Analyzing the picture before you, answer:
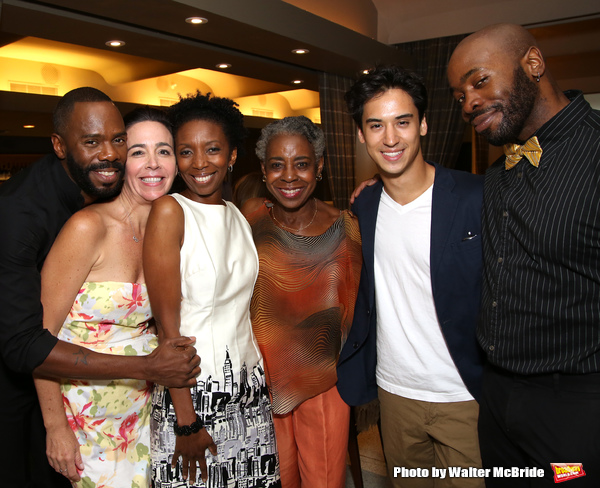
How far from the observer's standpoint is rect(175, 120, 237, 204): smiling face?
1869 mm

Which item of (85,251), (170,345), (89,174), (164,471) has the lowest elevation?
(164,471)

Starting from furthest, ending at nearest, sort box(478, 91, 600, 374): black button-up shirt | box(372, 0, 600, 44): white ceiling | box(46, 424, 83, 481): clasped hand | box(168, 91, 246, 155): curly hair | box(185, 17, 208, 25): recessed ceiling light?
box(372, 0, 600, 44): white ceiling → box(185, 17, 208, 25): recessed ceiling light → box(168, 91, 246, 155): curly hair → box(46, 424, 83, 481): clasped hand → box(478, 91, 600, 374): black button-up shirt

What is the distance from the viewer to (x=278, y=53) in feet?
18.2

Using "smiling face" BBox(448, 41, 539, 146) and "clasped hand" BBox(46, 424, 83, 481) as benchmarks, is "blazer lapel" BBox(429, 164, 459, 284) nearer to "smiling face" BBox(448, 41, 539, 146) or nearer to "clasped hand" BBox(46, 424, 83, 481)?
"smiling face" BBox(448, 41, 539, 146)

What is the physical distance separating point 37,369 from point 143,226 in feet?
1.88

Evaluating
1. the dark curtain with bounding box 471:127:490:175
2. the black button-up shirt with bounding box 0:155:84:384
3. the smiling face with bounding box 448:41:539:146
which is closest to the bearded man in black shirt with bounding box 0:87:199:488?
the black button-up shirt with bounding box 0:155:84:384

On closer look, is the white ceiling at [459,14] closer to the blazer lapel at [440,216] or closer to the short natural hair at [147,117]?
the blazer lapel at [440,216]

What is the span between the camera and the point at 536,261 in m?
1.56

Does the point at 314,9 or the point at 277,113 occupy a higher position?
the point at 314,9

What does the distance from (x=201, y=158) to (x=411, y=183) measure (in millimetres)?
792

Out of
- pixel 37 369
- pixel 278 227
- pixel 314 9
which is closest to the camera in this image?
pixel 37 369

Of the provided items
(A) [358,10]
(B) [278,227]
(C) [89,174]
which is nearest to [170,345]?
(C) [89,174]

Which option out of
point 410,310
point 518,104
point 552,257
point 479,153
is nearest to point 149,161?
point 410,310

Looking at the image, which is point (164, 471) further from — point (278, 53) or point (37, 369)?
point (278, 53)
